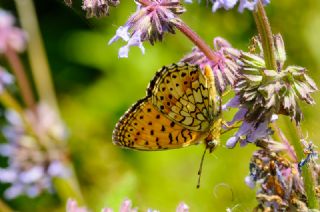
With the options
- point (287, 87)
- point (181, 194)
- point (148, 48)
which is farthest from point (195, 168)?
point (287, 87)

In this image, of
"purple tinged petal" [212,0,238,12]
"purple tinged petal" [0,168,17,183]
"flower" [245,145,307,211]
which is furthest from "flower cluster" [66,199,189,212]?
"purple tinged petal" [0,168,17,183]

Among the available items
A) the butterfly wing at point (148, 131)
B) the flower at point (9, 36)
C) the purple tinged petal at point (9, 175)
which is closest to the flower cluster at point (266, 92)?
the butterfly wing at point (148, 131)

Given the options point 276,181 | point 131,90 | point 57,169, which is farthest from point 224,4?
point 131,90

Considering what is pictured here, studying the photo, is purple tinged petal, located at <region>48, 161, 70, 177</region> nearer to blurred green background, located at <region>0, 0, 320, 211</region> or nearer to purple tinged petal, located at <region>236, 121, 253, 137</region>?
blurred green background, located at <region>0, 0, 320, 211</region>

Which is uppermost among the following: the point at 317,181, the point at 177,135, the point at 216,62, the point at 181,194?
the point at 216,62

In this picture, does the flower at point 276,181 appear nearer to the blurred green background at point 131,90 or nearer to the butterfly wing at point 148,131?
the butterfly wing at point 148,131

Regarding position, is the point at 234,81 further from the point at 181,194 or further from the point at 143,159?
the point at 143,159
